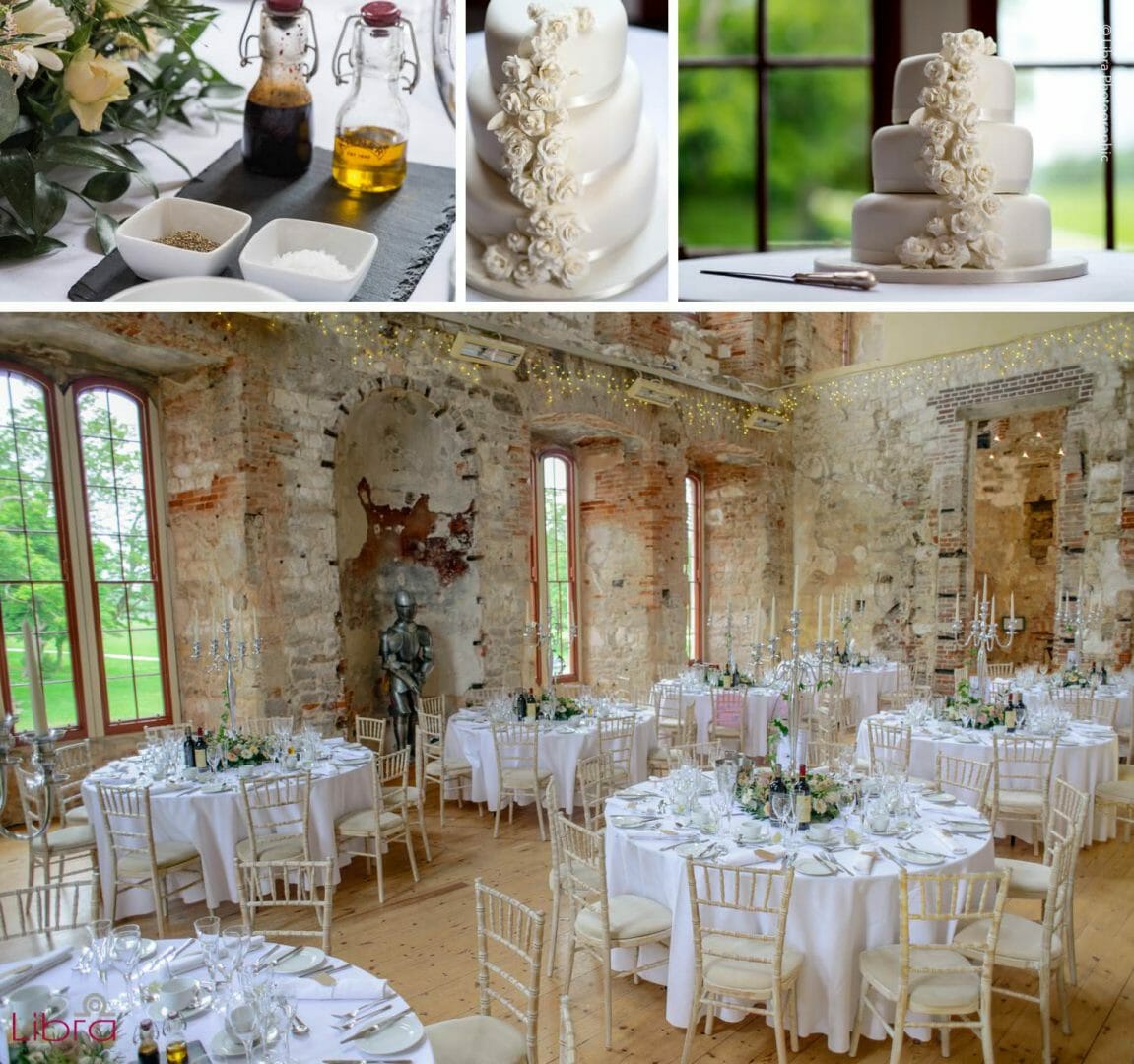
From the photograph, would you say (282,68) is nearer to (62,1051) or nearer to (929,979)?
(62,1051)

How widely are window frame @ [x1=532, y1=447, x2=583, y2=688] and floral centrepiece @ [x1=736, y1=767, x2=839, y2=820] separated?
6.04m

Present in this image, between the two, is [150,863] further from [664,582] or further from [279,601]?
[664,582]

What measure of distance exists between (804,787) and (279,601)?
178 inches

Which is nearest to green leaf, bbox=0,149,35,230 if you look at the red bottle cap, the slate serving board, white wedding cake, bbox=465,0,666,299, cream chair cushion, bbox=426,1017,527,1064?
the slate serving board

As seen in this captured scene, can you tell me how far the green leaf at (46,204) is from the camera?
11.0ft

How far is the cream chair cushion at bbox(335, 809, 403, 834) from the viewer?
5086 mm

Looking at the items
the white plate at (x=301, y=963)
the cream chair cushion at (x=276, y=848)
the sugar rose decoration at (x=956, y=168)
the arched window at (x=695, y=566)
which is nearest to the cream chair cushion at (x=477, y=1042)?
the white plate at (x=301, y=963)

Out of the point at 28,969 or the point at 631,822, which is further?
the point at 631,822

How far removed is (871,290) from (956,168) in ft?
2.26

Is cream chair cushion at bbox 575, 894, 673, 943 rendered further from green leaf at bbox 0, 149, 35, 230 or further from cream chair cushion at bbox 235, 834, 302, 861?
green leaf at bbox 0, 149, 35, 230

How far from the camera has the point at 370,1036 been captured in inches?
92.8

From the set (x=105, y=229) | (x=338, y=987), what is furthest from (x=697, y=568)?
(x=338, y=987)

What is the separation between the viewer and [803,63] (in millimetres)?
3418

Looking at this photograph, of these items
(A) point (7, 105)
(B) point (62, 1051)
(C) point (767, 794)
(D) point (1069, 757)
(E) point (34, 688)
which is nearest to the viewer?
(E) point (34, 688)
